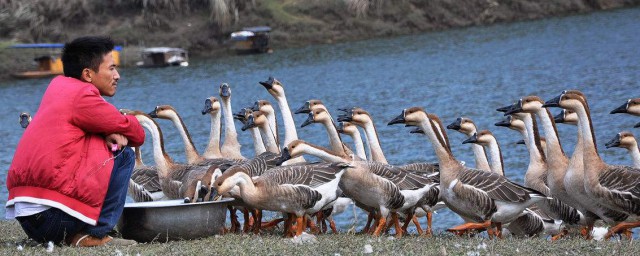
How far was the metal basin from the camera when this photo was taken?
9.43m

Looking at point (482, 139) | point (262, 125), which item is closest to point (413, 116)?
point (482, 139)

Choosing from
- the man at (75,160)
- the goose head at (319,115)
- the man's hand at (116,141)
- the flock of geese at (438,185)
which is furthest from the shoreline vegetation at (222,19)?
the man's hand at (116,141)

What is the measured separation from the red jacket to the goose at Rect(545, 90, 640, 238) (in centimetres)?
476

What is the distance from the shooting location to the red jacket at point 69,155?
8664 millimetres

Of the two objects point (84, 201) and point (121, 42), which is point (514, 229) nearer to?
point (84, 201)

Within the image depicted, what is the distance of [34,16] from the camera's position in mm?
61812

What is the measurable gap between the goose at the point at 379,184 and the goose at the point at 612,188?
1.74 metres

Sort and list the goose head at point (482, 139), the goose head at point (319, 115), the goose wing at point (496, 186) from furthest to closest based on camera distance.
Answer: the goose head at point (482, 139), the goose head at point (319, 115), the goose wing at point (496, 186)

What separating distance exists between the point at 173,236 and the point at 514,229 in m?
4.45

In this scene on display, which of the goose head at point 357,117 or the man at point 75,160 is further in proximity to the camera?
the goose head at point 357,117

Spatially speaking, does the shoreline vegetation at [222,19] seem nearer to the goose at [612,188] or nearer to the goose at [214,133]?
the goose at [214,133]

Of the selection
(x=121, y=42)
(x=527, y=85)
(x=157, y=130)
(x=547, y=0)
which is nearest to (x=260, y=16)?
(x=121, y=42)

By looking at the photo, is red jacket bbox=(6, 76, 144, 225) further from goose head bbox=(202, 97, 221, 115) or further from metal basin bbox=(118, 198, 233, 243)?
goose head bbox=(202, 97, 221, 115)

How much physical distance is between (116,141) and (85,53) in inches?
30.9
